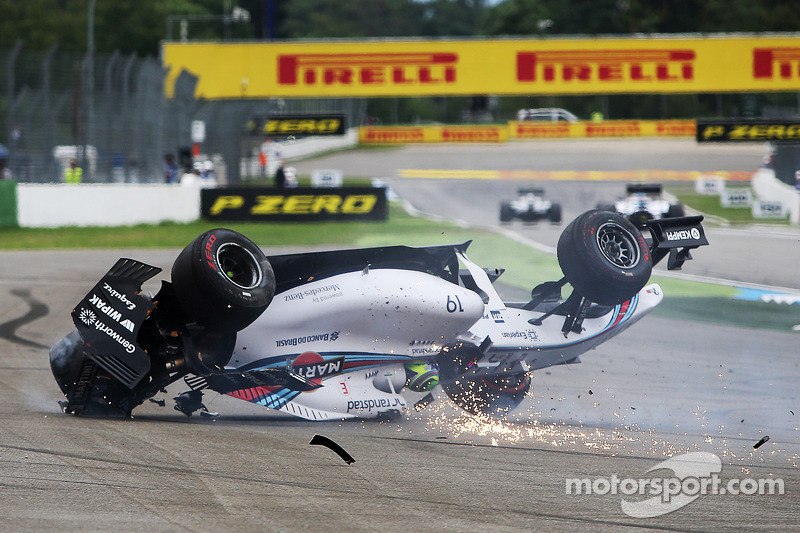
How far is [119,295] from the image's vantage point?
19.9 feet

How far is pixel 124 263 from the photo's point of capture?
20.7ft

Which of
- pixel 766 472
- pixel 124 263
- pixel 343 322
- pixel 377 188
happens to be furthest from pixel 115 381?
pixel 377 188

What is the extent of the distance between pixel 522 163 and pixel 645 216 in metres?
38.1

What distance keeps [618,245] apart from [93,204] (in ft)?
54.7

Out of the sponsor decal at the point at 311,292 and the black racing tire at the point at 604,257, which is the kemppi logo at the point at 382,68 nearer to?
the black racing tire at the point at 604,257

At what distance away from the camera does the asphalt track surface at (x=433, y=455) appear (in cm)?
443

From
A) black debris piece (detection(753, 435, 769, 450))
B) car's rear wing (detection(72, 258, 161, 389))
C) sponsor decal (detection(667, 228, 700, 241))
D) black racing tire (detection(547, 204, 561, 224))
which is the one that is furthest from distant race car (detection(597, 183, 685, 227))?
car's rear wing (detection(72, 258, 161, 389))

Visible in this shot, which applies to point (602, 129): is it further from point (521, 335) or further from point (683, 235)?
point (521, 335)

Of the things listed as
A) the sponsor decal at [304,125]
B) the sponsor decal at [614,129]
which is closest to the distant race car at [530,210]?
the sponsor decal at [304,125]

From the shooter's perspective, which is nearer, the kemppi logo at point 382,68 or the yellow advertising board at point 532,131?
the kemppi logo at point 382,68

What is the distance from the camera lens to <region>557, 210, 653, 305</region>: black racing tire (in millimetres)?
6516

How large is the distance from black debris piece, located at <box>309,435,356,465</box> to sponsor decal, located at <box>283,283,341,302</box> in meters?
0.99

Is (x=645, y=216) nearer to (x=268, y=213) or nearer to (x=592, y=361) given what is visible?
(x=592, y=361)

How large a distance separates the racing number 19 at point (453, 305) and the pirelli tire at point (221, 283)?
1162 mm
